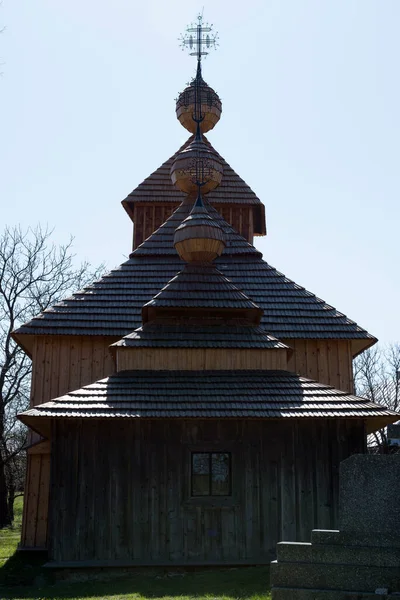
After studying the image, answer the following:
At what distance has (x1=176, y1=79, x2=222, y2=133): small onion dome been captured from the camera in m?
20.9

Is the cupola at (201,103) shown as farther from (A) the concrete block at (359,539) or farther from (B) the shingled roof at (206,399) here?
(A) the concrete block at (359,539)

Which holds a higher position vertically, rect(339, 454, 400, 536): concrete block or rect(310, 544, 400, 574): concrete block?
rect(339, 454, 400, 536): concrete block

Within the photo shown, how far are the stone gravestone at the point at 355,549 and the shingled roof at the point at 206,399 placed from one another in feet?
13.9

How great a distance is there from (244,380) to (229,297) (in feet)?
6.26

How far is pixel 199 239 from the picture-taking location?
15.0 m

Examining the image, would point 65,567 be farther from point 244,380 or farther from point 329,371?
point 329,371

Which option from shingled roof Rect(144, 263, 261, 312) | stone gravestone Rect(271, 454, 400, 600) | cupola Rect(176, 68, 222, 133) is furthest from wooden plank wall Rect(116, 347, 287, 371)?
cupola Rect(176, 68, 222, 133)

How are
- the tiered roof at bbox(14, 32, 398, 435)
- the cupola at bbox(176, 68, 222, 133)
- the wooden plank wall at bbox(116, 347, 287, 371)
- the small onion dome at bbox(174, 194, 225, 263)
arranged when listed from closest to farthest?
1. the tiered roof at bbox(14, 32, 398, 435)
2. the wooden plank wall at bbox(116, 347, 287, 371)
3. the small onion dome at bbox(174, 194, 225, 263)
4. the cupola at bbox(176, 68, 222, 133)

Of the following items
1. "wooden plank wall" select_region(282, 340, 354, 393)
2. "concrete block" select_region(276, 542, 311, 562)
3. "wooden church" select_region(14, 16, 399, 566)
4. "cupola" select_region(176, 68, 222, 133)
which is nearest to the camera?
"concrete block" select_region(276, 542, 311, 562)

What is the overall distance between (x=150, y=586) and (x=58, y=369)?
6155 mm

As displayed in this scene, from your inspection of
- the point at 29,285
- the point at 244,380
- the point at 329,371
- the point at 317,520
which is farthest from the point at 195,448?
the point at 29,285

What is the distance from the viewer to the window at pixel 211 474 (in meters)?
12.0

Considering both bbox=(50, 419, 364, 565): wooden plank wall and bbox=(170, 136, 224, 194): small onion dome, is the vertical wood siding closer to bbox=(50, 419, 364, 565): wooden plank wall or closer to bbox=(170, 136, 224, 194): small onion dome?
bbox=(170, 136, 224, 194): small onion dome

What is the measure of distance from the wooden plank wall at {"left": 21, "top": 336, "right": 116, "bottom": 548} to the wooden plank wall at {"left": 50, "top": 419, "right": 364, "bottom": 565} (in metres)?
3.58
